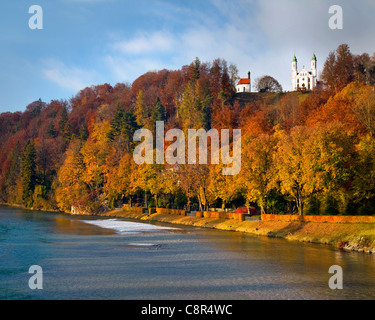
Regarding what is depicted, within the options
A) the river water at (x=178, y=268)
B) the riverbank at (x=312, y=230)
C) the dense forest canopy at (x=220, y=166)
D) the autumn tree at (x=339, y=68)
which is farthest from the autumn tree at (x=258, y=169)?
the autumn tree at (x=339, y=68)

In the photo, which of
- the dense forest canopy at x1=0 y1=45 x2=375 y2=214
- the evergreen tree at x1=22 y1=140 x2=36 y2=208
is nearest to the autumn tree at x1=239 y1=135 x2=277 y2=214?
the dense forest canopy at x1=0 y1=45 x2=375 y2=214

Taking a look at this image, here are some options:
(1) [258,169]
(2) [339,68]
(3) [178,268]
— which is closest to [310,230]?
(1) [258,169]

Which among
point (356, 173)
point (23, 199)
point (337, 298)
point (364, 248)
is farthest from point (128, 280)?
point (23, 199)

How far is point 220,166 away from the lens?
257 ft

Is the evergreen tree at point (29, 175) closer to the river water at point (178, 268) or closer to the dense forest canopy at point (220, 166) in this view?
the dense forest canopy at point (220, 166)

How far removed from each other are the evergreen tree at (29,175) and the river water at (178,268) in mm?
82831

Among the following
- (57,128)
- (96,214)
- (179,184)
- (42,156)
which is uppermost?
(57,128)

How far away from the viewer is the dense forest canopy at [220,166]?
5662 centimetres

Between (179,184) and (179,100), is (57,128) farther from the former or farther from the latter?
(179,184)

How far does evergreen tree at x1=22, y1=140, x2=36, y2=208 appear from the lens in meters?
136

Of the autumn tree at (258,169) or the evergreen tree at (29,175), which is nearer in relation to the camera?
the autumn tree at (258,169)

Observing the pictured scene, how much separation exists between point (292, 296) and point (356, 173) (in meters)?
32.3

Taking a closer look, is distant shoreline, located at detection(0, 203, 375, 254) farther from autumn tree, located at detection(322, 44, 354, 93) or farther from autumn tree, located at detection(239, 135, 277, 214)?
autumn tree, located at detection(322, 44, 354, 93)
